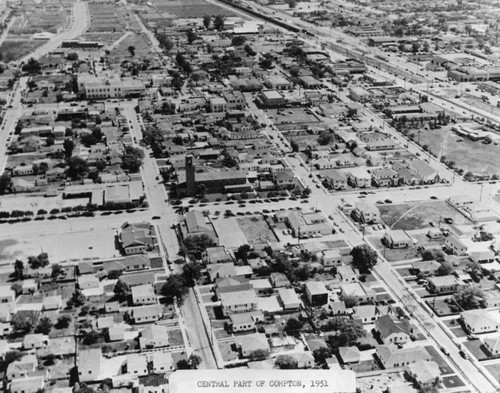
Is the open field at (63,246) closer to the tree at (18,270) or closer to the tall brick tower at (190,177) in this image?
the tree at (18,270)

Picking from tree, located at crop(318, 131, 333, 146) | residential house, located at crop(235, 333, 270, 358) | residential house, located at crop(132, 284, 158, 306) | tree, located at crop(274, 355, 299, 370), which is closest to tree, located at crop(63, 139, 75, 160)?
tree, located at crop(318, 131, 333, 146)

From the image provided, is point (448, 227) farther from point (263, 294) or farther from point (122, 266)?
point (122, 266)

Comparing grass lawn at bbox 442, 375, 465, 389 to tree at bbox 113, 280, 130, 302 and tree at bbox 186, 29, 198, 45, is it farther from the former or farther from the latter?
tree at bbox 186, 29, 198, 45

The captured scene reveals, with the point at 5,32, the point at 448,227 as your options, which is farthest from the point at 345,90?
the point at 5,32

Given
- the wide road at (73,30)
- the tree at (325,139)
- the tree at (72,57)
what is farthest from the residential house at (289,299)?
the wide road at (73,30)

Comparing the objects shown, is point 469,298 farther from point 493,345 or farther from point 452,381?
point 452,381

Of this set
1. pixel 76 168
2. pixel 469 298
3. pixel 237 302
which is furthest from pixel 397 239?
pixel 76 168
